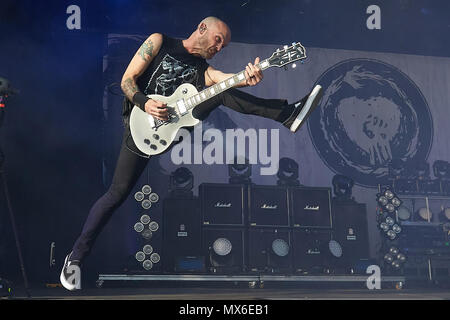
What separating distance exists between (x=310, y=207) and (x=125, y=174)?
2942mm

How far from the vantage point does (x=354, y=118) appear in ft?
24.5

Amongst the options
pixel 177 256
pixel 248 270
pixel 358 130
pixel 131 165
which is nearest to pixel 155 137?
pixel 131 165

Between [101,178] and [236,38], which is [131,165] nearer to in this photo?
[101,178]

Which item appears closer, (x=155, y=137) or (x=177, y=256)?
(x=155, y=137)

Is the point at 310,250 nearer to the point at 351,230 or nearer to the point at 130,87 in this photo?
the point at 351,230

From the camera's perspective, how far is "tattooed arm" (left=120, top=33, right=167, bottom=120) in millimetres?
4090

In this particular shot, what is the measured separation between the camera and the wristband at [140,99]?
4105mm

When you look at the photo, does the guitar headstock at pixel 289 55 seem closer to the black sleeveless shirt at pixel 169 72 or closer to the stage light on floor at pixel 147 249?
the black sleeveless shirt at pixel 169 72

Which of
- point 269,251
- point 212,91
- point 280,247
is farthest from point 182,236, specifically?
point 212,91

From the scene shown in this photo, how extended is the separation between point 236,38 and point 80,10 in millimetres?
2007

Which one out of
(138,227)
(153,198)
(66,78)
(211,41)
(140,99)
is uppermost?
(66,78)

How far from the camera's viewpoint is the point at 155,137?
418 cm
